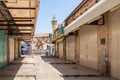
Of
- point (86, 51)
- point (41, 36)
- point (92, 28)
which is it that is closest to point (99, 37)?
point (92, 28)

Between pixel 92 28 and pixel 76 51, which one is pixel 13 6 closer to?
pixel 92 28

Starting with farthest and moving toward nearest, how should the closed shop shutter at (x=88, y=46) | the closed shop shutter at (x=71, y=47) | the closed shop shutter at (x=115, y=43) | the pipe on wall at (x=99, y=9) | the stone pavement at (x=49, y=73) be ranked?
1. the closed shop shutter at (x=71, y=47)
2. the closed shop shutter at (x=88, y=46)
3. the stone pavement at (x=49, y=73)
4. the closed shop shutter at (x=115, y=43)
5. the pipe on wall at (x=99, y=9)

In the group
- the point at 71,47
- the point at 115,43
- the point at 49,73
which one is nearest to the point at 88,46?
the point at 49,73

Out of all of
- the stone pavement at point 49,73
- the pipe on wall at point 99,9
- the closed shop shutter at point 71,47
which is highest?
the pipe on wall at point 99,9

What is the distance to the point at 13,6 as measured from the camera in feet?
38.3

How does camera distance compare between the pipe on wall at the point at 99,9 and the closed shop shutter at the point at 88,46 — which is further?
the closed shop shutter at the point at 88,46

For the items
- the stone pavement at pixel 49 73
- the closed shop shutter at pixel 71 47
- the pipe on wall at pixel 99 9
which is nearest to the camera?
the pipe on wall at pixel 99 9

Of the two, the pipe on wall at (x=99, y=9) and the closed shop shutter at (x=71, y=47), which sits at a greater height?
Answer: the pipe on wall at (x=99, y=9)

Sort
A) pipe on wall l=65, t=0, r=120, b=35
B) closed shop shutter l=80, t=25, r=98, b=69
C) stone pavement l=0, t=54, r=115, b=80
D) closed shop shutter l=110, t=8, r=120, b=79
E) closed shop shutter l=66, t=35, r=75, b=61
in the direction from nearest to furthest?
pipe on wall l=65, t=0, r=120, b=35, closed shop shutter l=110, t=8, r=120, b=79, stone pavement l=0, t=54, r=115, b=80, closed shop shutter l=80, t=25, r=98, b=69, closed shop shutter l=66, t=35, r=75, b=61

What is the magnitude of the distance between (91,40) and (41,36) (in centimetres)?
4743

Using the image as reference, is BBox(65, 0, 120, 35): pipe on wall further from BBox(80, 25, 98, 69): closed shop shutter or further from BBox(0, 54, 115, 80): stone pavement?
BBox(0, 54, 115, 80): stone pavement

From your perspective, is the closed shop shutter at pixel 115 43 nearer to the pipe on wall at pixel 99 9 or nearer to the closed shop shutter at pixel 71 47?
the pipe on wall at pixel 99 9

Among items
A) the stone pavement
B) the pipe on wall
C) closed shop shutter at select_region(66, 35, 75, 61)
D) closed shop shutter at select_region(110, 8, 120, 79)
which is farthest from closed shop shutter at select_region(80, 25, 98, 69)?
closed shop shutter at select_region(66, 35, 75, 61)

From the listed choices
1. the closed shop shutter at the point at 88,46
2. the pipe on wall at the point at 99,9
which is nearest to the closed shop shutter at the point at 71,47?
the closed shop shutter at the point at 88,46
